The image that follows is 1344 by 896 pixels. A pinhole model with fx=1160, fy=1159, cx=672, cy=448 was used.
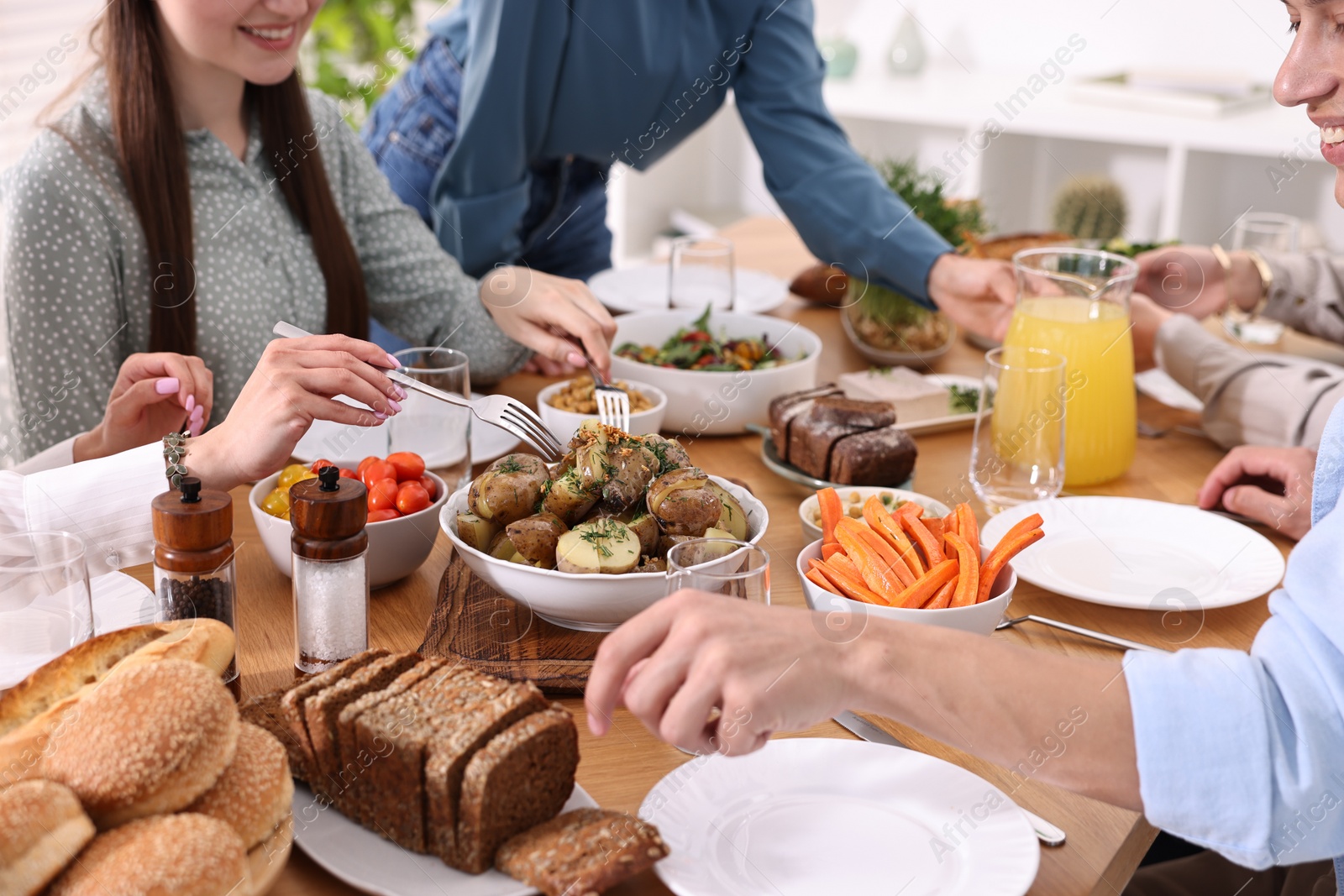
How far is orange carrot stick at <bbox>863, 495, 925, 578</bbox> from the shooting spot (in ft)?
3.90

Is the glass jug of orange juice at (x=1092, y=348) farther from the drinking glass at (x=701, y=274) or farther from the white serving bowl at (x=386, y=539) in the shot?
the white serving bowl at (x=386, y=539)

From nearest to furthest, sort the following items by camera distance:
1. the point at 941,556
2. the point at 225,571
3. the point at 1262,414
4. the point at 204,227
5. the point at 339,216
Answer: the point at 225,571
the point at 941,556
the point at 1262,414
the point at 204,227
the point at 339,216

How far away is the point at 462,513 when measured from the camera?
1.22 metres

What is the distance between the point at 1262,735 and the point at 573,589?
593mm

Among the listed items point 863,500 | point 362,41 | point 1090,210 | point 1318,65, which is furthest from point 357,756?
point 362,41

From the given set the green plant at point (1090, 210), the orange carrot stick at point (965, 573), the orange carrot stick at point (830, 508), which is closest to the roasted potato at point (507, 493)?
the orange carrot stick at point (830, 508)

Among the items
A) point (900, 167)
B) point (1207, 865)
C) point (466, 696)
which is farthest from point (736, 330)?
point (466, 696)

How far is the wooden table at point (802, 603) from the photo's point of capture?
2.95 feet

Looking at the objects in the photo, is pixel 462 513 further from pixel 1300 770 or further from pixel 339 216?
pixel 339 216

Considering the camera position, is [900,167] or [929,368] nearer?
[929,368]

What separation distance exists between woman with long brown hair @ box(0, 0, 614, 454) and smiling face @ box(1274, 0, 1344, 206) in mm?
936

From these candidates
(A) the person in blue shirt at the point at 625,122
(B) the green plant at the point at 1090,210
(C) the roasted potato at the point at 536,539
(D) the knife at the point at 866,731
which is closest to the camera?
(D) the knife at the point at 866,731

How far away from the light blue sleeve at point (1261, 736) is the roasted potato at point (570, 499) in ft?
1.77

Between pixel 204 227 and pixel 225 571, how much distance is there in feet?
3.35
